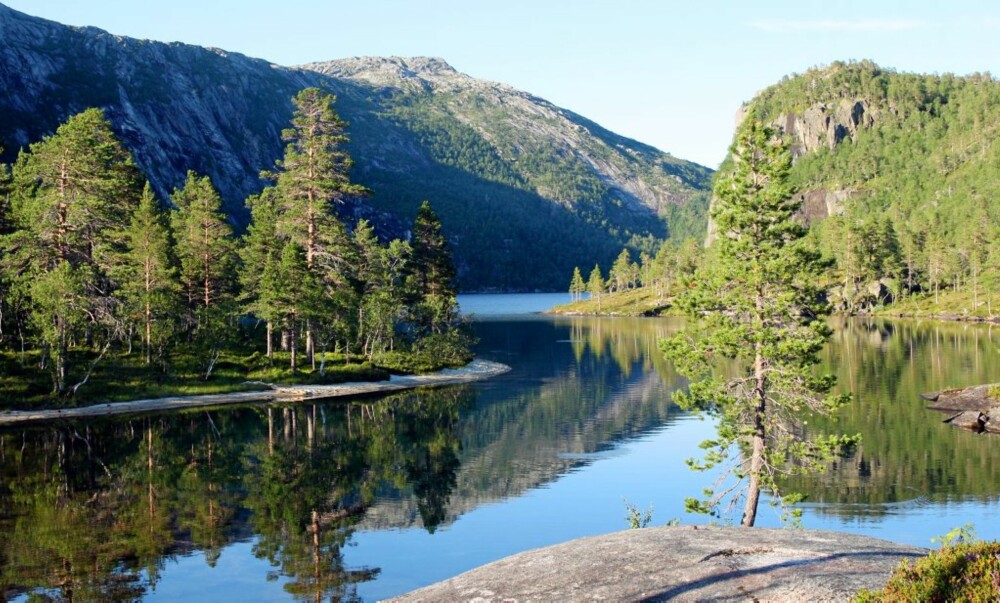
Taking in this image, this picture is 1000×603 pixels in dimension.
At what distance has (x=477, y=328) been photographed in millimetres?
183000

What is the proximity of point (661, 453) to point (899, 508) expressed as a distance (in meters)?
18.1

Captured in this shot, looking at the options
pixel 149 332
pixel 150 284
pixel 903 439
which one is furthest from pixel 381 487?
pixel 150 284

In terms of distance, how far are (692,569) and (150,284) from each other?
68.3m

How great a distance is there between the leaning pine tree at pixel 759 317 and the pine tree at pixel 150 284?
174 ft

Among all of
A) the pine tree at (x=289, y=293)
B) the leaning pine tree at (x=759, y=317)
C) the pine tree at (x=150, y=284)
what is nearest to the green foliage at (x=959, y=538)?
the leaning pine tree at (x=759, y=317)

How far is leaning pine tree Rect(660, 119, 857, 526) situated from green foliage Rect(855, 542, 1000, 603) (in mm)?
19763

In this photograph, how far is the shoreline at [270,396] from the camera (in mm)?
63625

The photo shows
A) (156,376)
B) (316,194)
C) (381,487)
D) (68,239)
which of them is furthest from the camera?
(316,194)

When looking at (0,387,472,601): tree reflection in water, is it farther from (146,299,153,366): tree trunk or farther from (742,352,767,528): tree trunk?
(742,352,767,528): tree trunk

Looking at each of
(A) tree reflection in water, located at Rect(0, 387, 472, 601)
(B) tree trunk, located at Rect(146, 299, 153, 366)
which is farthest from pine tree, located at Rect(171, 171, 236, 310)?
(A) tree reflection in water, located at Rect(0, 387, 472, 601)

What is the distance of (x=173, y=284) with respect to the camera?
77625 mm

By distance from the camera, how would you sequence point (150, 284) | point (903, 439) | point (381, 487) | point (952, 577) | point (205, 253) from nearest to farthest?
point (952, 577) < point (381, 487) < point (903, 439) < point (150, 284) < point (205, 253)

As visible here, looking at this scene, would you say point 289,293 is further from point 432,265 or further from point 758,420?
point 758,420

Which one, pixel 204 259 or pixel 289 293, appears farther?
pixel 204 259
